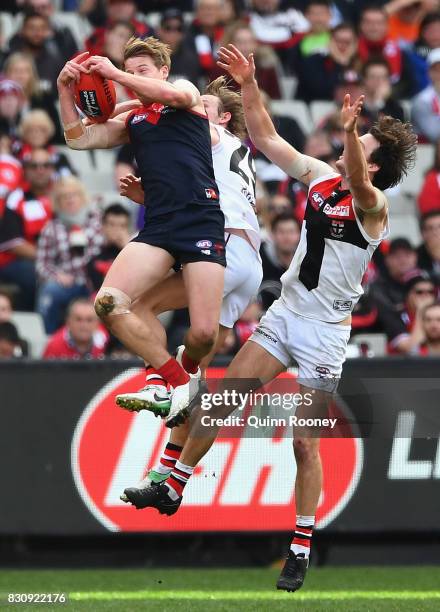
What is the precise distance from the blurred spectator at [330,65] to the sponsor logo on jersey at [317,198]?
21.9 ft

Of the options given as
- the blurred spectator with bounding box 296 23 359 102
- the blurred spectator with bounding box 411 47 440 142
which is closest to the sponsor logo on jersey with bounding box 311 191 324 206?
the blurred spectator with bounding box 411 47 440 142

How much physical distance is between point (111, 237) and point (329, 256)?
4284mm

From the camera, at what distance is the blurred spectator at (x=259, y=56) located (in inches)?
558

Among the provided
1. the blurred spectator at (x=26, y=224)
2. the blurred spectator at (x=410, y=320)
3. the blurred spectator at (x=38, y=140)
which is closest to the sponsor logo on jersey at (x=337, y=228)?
the blurred spectator at (x=410, y=320)

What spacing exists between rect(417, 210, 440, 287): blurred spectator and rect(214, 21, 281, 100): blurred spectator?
2695 mm

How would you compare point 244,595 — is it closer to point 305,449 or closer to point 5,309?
point 305,449

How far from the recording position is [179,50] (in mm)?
14523

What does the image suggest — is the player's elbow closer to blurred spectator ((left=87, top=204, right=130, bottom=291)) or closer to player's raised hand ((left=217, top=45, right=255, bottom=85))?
player's raised hand ((left=217, top=45, right=255, bottom=85))

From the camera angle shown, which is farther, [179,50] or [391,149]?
[179,50]

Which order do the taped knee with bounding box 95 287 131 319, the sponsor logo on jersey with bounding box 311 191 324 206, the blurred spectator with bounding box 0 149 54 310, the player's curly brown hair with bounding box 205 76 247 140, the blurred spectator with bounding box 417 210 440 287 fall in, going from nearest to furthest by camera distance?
1. the taped knee with bounding box 95 287 131 319
2. the sponsor logo on jersey with bounding box 311 191 324 206
3. the player's curly brown hair with bounding box 205 76 247 140
4. the blurred spectator with bounding box 0 149 54 310
5. the blurred spectator with bounding box 417 210 440 287

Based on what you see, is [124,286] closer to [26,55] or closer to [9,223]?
[9,223]

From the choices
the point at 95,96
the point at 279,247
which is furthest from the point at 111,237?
the point at 95,96

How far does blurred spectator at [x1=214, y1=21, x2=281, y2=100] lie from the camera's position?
1416 centimetres

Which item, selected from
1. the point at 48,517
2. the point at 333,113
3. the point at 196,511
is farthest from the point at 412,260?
the point at 48,517
